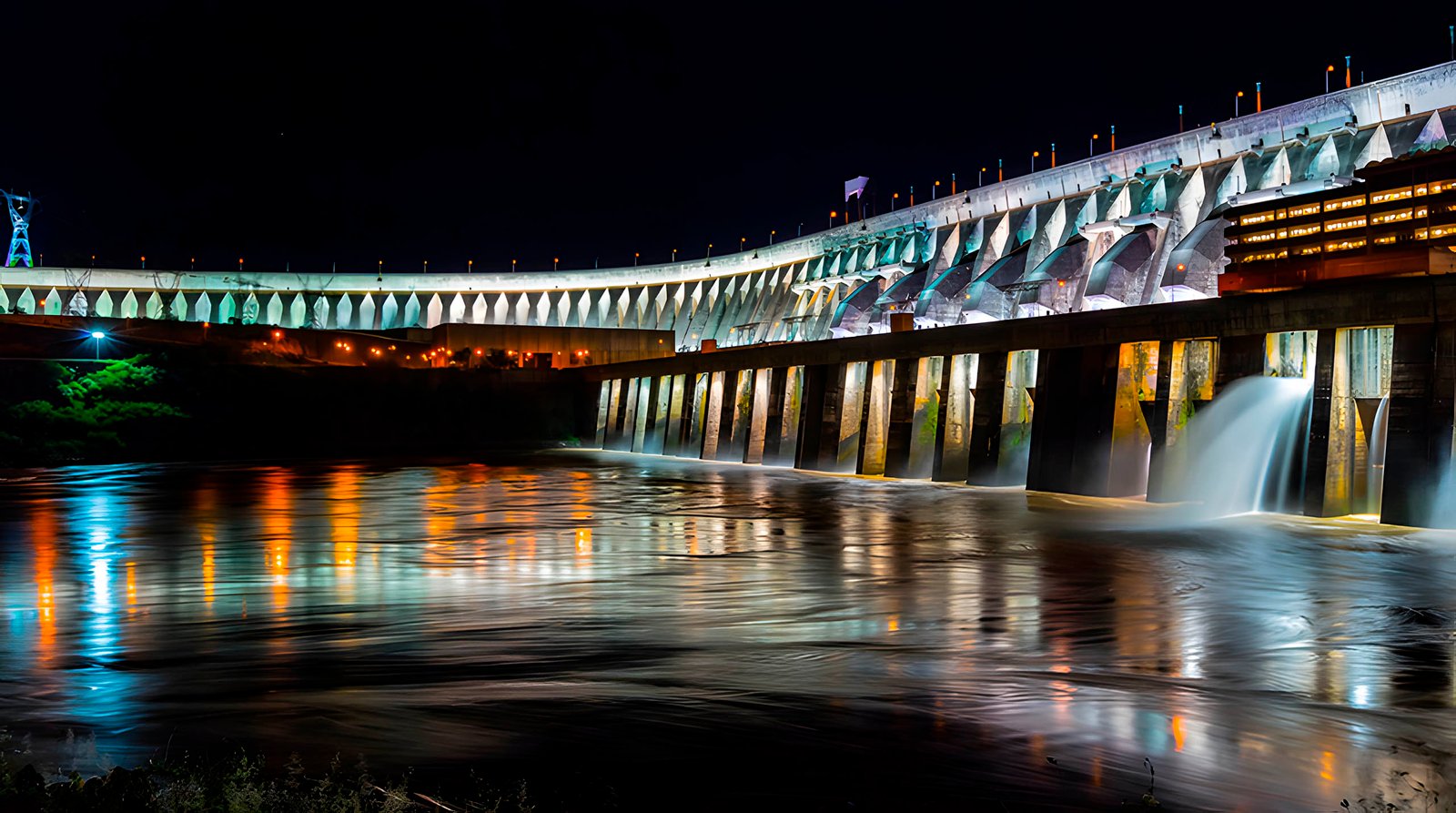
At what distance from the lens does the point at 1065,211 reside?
84812mm

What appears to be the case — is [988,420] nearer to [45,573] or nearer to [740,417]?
[740,417]

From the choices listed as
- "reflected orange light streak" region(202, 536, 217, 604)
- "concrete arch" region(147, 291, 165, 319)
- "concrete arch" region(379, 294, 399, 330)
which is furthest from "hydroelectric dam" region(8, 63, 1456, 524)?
"concrete arch" region(147, 291, 165, 319)

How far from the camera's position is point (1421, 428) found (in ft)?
66.9

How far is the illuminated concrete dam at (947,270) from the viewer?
63.8m

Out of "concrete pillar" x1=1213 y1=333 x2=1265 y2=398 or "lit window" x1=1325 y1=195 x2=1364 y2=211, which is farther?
"lit window" x1=1325 y1=195 x2=1364 y2=211

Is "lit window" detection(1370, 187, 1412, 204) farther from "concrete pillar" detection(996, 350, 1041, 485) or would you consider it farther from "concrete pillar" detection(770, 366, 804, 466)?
"concrete pillar" detection(770, 366, 804, 466)

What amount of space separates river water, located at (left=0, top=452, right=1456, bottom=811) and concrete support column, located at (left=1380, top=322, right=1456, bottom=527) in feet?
2.12

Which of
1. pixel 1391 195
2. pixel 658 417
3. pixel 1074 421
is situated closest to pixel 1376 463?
pixel 1074 421

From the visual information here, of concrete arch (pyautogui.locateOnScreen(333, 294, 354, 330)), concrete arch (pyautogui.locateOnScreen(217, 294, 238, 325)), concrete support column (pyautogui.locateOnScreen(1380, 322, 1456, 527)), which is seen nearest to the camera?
concrete support column (pyautogui.locateOnScreen(1380, 322, 1456, 527))

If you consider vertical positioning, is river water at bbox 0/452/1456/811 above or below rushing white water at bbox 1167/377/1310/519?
below

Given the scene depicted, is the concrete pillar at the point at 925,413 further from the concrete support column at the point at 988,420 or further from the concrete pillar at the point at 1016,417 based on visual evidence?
the concrete pillar at the point at 1016,417

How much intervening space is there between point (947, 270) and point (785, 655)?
8488cm

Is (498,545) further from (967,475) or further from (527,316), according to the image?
(527,316)

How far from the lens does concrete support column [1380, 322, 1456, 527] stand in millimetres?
20203
